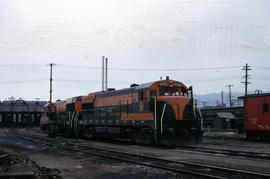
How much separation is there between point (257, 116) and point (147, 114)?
35.2 feet

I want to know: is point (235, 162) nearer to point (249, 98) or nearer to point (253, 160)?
point (253, 160)

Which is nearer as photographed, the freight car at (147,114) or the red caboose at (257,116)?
the freight car at (147,114)

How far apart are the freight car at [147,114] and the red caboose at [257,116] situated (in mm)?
7935

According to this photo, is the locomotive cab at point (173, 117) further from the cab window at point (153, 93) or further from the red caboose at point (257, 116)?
the red caboose at point (257, 116)

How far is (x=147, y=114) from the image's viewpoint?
65.6 feet

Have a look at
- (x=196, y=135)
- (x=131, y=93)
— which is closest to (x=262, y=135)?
(x=196, y=135)

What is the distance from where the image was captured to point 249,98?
2673cm

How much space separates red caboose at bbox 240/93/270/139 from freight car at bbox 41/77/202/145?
26.0 feet

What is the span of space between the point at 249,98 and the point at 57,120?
69.0ft

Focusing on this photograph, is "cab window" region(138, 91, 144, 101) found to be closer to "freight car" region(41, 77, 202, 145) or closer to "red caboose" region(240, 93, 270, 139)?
"freight car" region(41, 77, 202, 145)

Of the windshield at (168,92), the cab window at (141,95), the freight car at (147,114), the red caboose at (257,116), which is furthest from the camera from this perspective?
the red caboose at (257,116)

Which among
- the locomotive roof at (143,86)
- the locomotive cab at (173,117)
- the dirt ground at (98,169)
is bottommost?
the dirt ground at (98,169)

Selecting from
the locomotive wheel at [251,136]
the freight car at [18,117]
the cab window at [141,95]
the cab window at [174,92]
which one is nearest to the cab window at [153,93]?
the cab window at [141,95]

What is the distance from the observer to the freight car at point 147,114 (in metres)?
18.8
